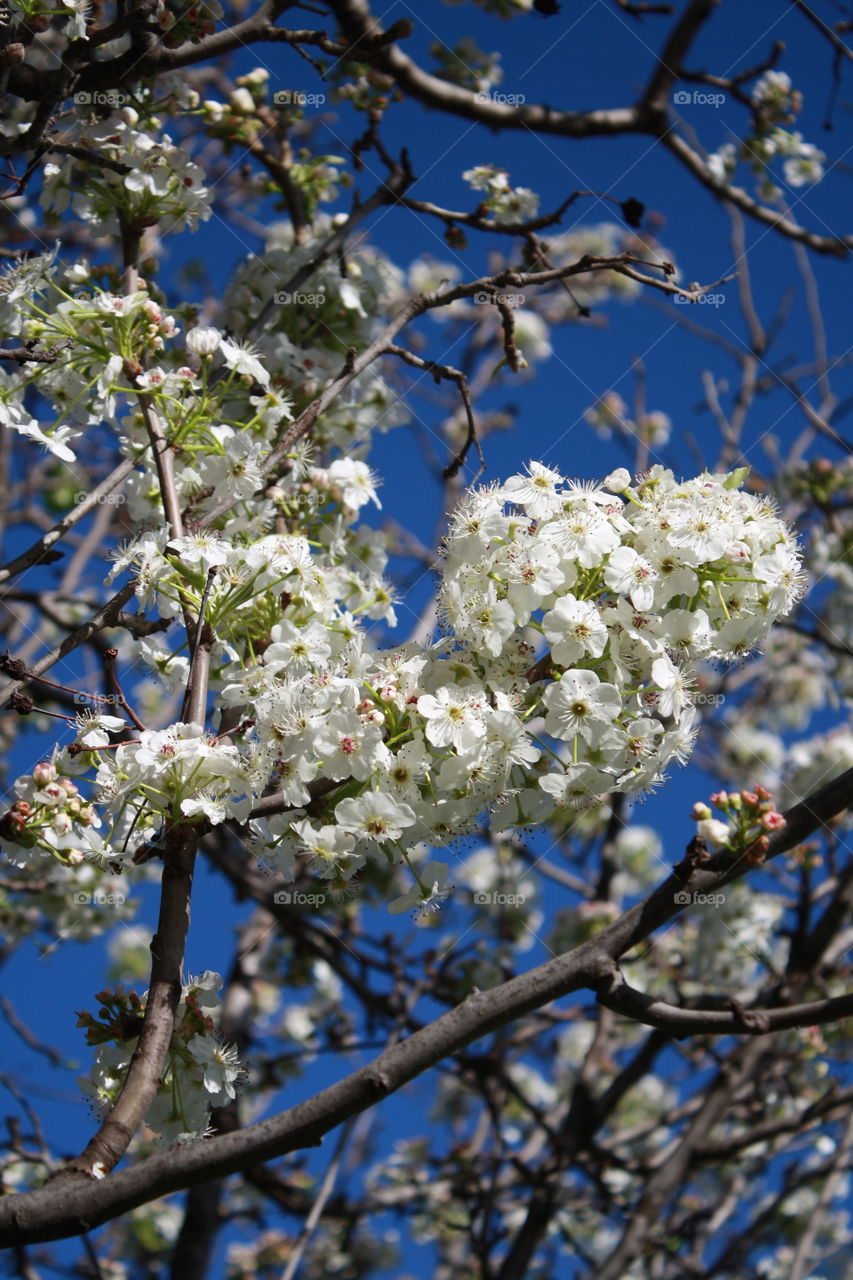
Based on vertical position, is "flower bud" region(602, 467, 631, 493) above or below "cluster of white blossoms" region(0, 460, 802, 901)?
above

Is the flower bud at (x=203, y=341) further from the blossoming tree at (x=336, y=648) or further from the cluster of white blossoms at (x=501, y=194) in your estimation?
the cluster of white blossoms at (x=501, y=194)

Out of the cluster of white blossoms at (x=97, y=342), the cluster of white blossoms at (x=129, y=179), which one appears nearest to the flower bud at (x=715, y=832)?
the cluster of white blossoms at (x=97, y=342)

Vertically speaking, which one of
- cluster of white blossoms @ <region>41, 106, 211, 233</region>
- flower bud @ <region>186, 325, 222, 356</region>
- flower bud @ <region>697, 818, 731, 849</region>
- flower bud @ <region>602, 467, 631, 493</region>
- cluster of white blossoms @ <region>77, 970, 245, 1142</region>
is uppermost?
cluster of white blossoms @ <region>41, 106, 211, 233</region>

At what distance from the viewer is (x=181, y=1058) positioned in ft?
7.51

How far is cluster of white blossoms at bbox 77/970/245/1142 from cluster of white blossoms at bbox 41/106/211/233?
2.25 meters

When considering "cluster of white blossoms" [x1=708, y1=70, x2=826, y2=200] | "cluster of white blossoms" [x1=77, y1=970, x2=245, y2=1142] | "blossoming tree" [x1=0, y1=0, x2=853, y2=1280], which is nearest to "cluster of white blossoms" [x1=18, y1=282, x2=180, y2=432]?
"blossoming tree" [x1=0, y1=0, x2=853, y2=1280]

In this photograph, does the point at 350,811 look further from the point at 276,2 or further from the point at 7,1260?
the point at 7,1260

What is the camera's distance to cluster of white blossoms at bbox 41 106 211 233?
11.0ft

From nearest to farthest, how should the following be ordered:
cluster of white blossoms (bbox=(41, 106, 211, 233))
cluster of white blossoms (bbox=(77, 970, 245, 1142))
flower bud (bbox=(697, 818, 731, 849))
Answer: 1. flower bud (bbox=(697, 818, 731, 849))
2. cluster of white blossoms (bbox=(77, 970, 245, 1142))
3. cluster of white blossoms (bbox=(41, 106, 211, 233))

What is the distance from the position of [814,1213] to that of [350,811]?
13.3ft

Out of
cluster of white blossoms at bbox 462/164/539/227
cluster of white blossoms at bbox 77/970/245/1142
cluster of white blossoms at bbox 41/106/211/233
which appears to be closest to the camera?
cluster of white blossoms at bbox 77/970/245/1142

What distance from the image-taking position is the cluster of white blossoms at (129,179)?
3344 millimetres

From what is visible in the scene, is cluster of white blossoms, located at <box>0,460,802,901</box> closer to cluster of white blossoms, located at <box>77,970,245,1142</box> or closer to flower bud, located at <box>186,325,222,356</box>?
cluster of white blossoms, located at <box>77,970,245,1142</box>

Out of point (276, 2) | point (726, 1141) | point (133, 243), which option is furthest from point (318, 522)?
point (726, 1141)
